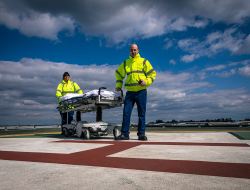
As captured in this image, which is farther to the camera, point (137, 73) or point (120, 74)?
point (120, 74)

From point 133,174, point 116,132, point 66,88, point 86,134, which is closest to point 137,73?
point 116,132

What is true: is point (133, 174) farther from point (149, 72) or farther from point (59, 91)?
point (59, 91)

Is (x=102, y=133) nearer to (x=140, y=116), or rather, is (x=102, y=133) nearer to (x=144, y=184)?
(x=140, y=116)

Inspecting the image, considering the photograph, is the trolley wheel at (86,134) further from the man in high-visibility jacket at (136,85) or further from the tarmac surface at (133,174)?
the tarmac surface at (133,174)

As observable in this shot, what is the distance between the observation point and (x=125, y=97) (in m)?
7.11

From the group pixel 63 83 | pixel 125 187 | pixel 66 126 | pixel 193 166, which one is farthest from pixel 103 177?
pixel 63 83

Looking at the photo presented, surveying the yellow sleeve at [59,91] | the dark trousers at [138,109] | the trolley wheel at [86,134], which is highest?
the yellow sleeve at [59,91]

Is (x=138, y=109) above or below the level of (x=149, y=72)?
below

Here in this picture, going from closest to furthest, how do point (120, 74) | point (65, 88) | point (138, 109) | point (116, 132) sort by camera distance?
point (138, 109)
point (120, 74)
point (116, 132)
point (65, 88)

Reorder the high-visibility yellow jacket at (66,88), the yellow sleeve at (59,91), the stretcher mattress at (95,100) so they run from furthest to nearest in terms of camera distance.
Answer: the high-visibility yellow jacket at (66,88) → the yellow sleeve at (59,91) → the stretcher mattress at (95,100)

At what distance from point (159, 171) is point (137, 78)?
446 cm

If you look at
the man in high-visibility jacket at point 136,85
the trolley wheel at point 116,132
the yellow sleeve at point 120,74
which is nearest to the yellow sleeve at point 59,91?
the trolley wheel at point 116,132

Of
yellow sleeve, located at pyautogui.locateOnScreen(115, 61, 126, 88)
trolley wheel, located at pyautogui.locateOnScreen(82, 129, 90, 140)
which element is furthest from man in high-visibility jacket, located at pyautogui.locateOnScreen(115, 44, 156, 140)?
trolley wheel, located at pyautogui.locateOnScreen(82, 129, 90, 140)

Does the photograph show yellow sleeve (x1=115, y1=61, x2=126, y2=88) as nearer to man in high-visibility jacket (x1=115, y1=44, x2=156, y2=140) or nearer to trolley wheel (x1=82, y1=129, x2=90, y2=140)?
man in high-visibility jacket (x1=115, y1=44, x2=156, y2=140)
